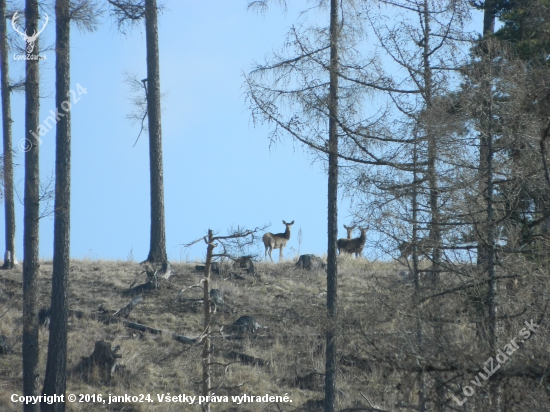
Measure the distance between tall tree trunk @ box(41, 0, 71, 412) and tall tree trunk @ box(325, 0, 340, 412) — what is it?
4.94 metres

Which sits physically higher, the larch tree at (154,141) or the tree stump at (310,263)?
the larch tree at (154,141)

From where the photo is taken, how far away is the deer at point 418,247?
1023cm

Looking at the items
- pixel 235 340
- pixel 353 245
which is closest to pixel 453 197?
pixel 235 340

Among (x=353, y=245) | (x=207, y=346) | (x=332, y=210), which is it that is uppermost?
(x=332, y=210)

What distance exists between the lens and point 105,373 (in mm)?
13750

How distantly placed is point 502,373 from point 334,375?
6659 millimetres

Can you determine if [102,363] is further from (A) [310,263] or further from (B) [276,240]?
(B) [276,240]

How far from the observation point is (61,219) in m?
13.7

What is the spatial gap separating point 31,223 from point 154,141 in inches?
295

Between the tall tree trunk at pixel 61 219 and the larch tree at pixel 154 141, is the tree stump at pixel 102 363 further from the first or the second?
the larch tree at pixel 154 141

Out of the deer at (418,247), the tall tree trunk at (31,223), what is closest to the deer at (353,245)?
the tall tree trunk at (31,223)

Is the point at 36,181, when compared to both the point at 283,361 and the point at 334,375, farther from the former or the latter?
the point at 334,375

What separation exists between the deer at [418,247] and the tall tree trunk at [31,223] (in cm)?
728

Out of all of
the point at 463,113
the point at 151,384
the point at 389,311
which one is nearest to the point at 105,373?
the point at 151,384
